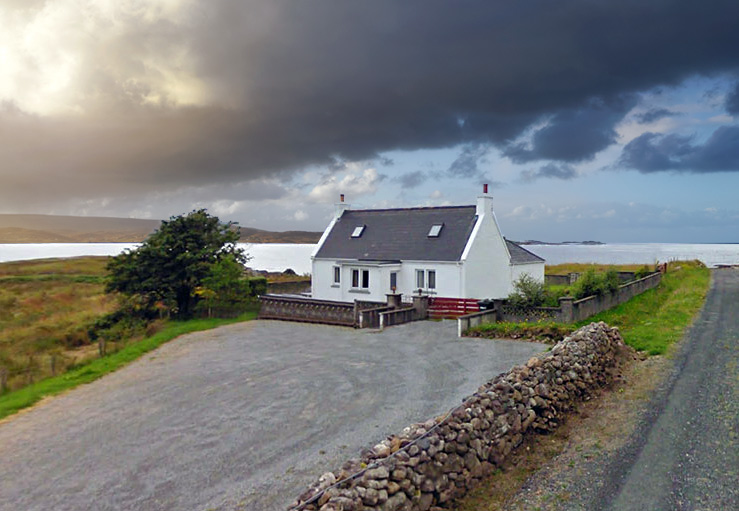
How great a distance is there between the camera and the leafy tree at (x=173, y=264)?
115 feet

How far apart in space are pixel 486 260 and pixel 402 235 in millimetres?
6593

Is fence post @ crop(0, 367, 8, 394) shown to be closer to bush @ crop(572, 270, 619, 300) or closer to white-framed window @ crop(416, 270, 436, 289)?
white-framed window @ crop(416, 270, 436, 289)

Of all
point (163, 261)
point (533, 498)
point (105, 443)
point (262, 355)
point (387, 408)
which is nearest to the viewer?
point (533, 498)

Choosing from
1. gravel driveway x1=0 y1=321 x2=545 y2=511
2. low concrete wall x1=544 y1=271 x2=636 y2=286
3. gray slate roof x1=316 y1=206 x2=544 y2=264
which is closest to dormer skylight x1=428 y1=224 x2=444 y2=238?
gray slate roof x1=316 y1=206 x2=544 y2=264

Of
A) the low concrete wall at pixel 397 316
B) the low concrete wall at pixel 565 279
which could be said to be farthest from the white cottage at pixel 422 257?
the low concrete wall at pixel 565 279

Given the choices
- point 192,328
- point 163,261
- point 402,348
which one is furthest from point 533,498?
point 163,261

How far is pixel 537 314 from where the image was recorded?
2522 cm

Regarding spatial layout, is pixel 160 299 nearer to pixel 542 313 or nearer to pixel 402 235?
pixel 402 235

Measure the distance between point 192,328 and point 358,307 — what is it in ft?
34.9

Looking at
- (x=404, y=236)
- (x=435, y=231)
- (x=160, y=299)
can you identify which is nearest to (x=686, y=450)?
(x=435, y=231)

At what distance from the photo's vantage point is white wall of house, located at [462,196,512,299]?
32844 millimetres

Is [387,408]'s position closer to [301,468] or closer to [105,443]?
[301,468]

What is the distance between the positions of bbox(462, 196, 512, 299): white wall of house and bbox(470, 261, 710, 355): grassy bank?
807 centimetres

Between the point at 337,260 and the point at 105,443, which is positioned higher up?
the point at 337,260
